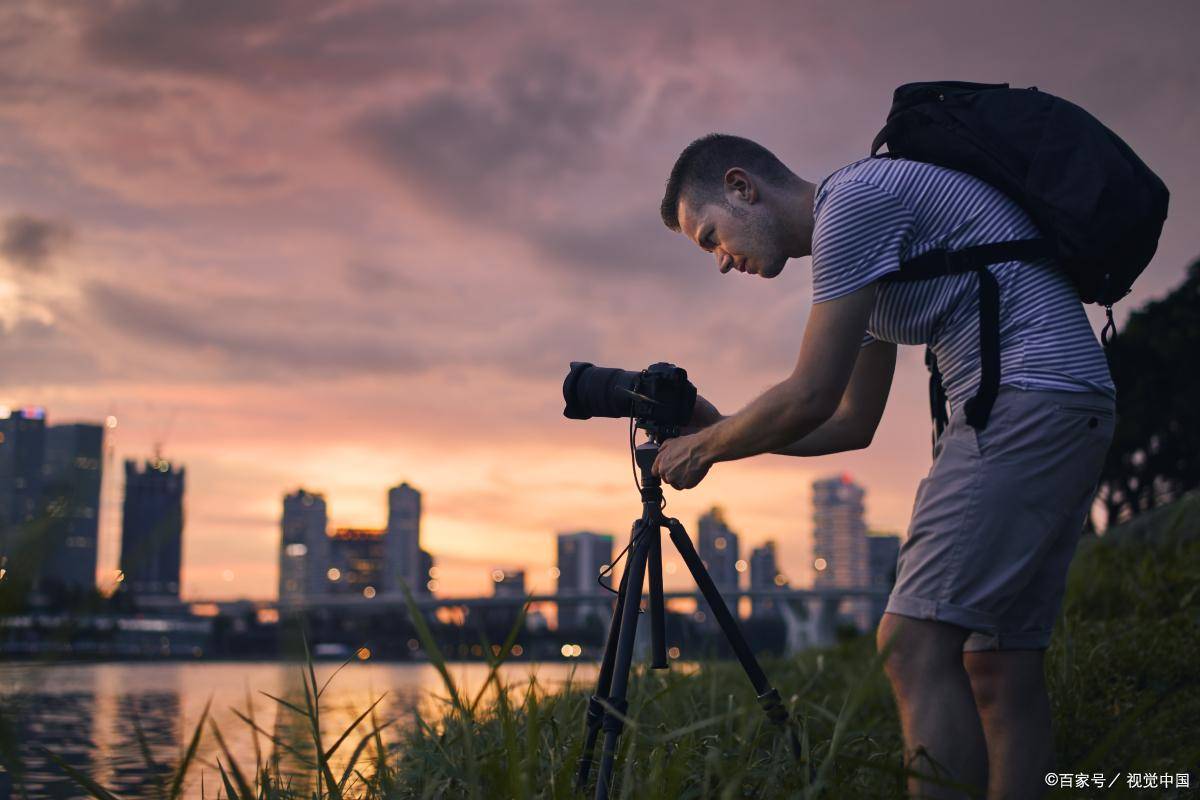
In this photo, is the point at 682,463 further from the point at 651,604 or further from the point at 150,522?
the point at 150,522

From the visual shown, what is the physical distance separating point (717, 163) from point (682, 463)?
65cm

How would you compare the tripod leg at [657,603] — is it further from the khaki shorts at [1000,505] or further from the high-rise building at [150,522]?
the high-rise building at [150,522]

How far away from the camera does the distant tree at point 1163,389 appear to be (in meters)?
21.9

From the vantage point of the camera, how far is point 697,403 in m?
2.56

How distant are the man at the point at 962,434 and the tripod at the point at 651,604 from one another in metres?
0.42

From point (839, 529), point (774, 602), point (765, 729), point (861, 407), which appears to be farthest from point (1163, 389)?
point (839, 529)

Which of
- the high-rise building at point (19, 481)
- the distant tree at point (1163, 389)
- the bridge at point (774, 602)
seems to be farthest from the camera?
the bridge at point (774, 602)

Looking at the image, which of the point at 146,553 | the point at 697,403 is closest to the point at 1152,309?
the point at 697,403

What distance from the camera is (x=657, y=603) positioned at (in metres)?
2.49

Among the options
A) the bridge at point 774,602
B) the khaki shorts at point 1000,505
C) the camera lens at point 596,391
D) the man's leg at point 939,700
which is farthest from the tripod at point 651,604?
the bridge at point 774,602

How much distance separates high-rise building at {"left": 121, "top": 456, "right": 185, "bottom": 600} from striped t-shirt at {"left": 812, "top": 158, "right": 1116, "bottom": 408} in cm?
117

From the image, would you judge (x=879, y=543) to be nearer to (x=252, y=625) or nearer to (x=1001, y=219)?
(x=252, y=625)

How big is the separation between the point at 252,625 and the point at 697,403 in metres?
84.0

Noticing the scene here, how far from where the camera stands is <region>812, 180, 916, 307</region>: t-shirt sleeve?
6.16 feet
